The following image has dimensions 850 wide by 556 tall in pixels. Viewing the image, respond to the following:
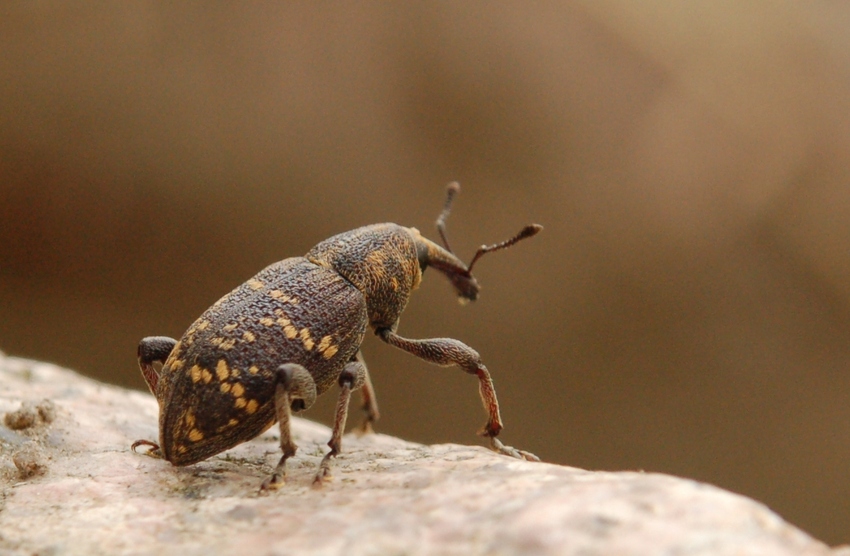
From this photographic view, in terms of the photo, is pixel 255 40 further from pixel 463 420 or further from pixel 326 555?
pixel 326 555

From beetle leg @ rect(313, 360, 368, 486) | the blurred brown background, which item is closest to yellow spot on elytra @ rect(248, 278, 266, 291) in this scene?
beetle leg @ rect(313, 360, 368, 486)

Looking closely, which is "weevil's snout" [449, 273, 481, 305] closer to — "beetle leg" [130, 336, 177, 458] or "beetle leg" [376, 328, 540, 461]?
"beetle leg" [376, 328, 540, 461]

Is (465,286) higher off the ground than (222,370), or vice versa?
(465,286)

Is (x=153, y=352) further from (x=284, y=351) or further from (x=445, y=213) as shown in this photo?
(x=445, y=213)

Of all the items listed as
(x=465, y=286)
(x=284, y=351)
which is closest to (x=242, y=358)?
(x=284, y=351)

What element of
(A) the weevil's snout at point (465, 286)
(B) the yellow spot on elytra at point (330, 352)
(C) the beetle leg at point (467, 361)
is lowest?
(B) the yellow spot on elytra at point (330, 352)

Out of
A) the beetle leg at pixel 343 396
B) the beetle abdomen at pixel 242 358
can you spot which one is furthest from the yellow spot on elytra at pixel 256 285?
the beetle leg at pixel 343 396

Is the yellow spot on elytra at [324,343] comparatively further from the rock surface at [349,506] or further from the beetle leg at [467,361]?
the beetle leg at [467,361]
